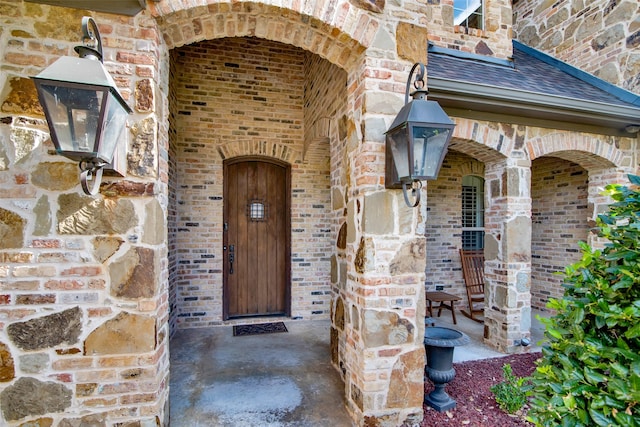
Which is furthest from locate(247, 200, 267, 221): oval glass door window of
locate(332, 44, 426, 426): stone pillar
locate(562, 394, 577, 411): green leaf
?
locate(562, 394, 577, 411): green leaf

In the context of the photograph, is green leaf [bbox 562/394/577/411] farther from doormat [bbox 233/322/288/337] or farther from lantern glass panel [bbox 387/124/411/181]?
doormat [bbox 233/322/288/337]

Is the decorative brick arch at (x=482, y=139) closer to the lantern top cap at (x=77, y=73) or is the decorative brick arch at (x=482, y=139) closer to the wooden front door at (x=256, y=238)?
the wooden front door at (x=256, y=238)

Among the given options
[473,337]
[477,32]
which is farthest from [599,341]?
[477,32]

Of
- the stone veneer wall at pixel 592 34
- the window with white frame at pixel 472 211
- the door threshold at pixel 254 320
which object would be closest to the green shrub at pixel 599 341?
the door threshold at pixel 254 320

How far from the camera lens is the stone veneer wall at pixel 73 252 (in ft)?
6.01

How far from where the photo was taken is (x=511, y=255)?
3707 millimetres

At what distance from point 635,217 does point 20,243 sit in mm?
2972

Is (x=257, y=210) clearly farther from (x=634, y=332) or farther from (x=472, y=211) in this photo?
(x=634, y=332)

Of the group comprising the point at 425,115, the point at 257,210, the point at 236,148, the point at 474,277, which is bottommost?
the point at 474,277

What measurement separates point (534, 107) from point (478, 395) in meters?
3.01

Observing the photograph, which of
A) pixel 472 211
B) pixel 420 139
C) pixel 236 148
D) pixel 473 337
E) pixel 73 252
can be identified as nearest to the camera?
pixel 73 252

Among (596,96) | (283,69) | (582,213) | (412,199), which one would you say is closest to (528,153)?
(596,96)

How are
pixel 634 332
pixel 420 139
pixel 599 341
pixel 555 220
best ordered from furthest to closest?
pixel 555 220, pixel 420 139, pixel 599 341, pixel 634 332

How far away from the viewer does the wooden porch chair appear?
5156 millimetres
